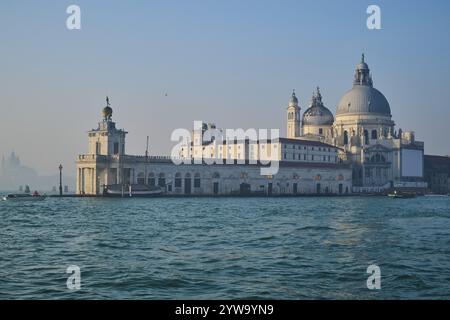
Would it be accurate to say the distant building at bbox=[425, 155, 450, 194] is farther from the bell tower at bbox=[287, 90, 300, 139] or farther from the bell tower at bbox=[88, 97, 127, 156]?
the bell tower at bbox=[88, 97, 127, 156]

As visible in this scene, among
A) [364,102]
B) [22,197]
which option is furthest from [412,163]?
[22,197]

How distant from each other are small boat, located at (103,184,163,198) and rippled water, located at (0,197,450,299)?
46.2m

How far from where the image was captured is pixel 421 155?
119562 millimetres

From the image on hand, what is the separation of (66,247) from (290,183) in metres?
76.5

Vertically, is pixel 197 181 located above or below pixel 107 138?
below

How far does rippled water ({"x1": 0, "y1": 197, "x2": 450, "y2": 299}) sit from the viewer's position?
1580cm

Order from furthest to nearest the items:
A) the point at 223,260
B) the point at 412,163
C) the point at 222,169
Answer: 1. the point at 412,163
2. the point at 222,169
3. the point at 223,260

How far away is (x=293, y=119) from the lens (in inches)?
4961

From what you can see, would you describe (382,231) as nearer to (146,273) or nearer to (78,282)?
(146,273)

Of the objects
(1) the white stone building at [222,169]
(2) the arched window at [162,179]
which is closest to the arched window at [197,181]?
(1) the white stone building at [222,169]

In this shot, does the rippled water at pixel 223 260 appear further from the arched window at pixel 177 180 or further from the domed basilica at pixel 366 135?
the domed basilica at pixel 366 135

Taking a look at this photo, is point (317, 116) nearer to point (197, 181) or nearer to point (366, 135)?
point (366, 135)

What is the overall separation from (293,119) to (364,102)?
14.9 meters
